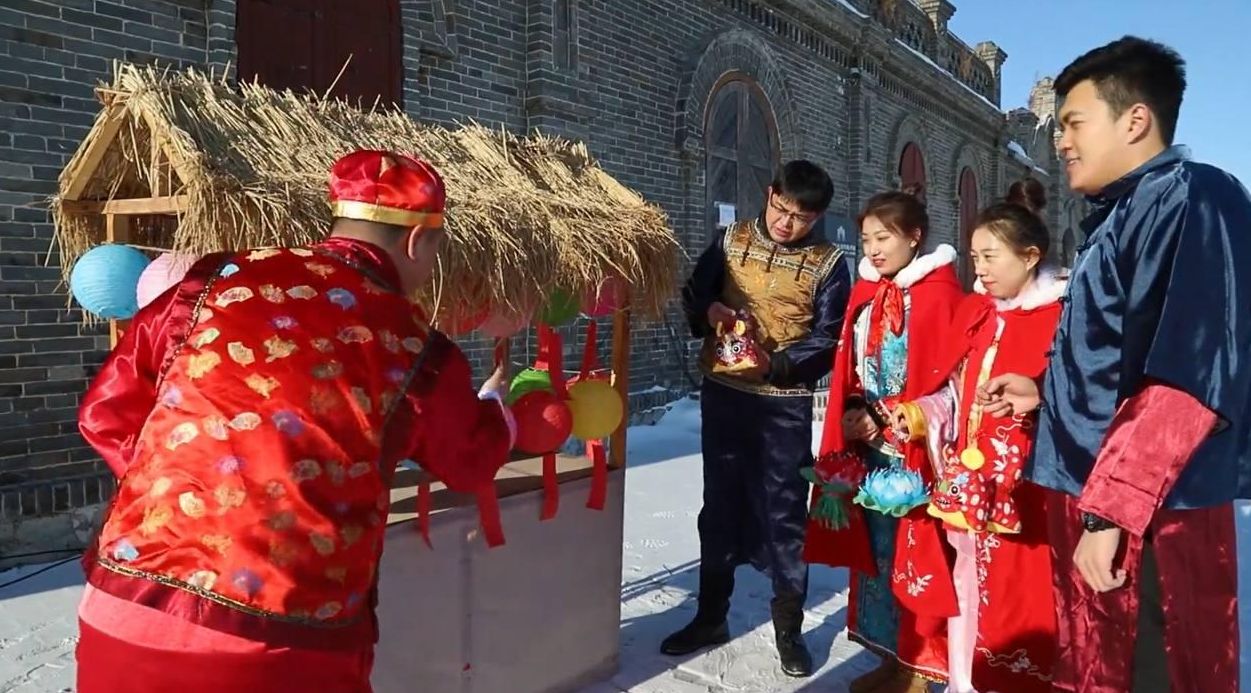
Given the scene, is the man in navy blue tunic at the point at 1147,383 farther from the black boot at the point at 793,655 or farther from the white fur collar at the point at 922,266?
the black boot at the point at 793,655

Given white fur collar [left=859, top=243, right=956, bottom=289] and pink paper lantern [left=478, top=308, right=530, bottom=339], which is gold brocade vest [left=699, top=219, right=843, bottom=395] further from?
pink paper lantern [left=478, top=308, right=530, bottom=339]

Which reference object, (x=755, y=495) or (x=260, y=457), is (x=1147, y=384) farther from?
(x=755, y=495)

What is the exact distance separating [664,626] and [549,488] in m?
1.25

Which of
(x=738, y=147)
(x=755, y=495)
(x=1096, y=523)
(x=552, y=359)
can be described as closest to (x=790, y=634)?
(x=755, y=495)

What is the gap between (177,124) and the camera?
212 centimetres

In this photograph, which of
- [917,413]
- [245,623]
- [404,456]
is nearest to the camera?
[245,623]

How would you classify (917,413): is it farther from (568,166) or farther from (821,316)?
(568,166)

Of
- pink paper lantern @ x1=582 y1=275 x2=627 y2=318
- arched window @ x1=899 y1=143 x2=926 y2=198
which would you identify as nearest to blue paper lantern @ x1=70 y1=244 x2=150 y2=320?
pink paper lantern @ x1=582 y1=275 x2=627 y2=318

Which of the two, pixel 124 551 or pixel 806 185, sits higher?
pixel 806 185

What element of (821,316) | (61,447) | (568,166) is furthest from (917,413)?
(61,447)

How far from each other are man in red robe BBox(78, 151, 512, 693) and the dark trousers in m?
1.83

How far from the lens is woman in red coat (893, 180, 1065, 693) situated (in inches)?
104

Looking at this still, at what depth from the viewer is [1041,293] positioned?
2672mm

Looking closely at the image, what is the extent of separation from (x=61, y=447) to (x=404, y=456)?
3586mm
